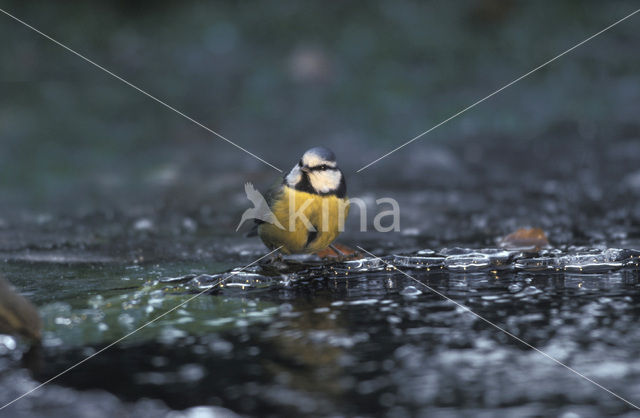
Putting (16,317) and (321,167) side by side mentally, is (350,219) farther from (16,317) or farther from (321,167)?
(16,317)

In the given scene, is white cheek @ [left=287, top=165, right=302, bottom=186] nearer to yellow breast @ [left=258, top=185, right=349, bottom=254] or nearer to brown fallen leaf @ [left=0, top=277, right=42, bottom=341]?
yellow breast @ [left=258, top=185, right=349, bottom=254]

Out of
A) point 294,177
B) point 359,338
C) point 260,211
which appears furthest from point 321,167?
point 359,338

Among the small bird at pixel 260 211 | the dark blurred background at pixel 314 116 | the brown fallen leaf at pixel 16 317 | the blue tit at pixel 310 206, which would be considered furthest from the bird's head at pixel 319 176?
the brown fallen leaf at pixel 16 317

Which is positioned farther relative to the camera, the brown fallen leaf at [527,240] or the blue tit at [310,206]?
the brown fallen leaf at [527,240]

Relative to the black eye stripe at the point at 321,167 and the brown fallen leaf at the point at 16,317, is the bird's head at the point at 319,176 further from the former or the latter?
the brown fallen leaf at the point at 16,317

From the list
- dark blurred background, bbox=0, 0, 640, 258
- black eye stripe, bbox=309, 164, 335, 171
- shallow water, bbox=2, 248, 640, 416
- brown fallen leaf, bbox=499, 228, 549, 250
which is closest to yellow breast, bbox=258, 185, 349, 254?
black eye stripe, bbox=309, 164, 335, 171

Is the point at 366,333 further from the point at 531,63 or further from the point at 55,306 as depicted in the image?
the point at 531,63

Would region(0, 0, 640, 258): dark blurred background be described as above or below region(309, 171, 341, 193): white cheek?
above
